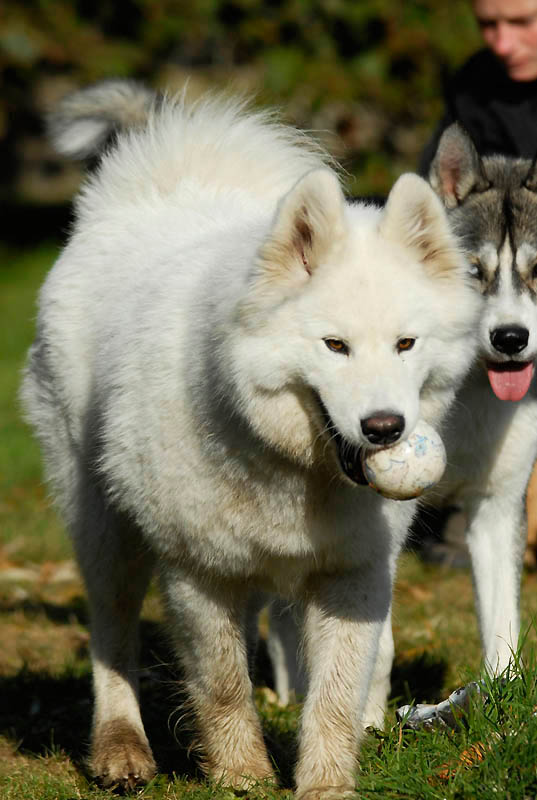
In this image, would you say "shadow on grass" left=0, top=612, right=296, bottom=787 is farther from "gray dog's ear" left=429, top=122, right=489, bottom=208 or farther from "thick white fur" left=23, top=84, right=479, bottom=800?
"gray dog's ear" left=429, top=122, right=489, bottom=208

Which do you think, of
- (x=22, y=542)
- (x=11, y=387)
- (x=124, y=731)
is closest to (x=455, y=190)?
(x=124, y=731)

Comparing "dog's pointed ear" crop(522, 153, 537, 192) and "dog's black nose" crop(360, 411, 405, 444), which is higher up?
"dog's pointed ear" crop(522, 153, 537, 192)

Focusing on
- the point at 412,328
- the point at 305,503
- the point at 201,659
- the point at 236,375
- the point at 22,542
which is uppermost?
the point at 412,328

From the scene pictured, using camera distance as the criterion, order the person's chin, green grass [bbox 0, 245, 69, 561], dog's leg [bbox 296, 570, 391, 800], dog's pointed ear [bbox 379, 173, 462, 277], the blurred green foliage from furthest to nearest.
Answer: the blurred green foliage
green grass [bbox 0, 245, 69, 561]
the person's chin
dog's leg [bbox 296, 570, 391, 800]
dog's pointed ear [bbox 379, 173, 462, 277]

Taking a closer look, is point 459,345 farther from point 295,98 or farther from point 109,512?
point 295,98

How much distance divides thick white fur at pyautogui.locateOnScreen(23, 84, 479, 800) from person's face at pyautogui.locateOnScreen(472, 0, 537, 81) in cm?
129

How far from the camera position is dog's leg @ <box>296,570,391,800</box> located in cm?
312

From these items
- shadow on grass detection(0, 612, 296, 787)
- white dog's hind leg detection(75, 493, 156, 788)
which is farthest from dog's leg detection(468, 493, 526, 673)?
white dog's hind leg detection(75, 493, 156, 788)

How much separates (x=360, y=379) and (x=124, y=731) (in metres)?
1.73

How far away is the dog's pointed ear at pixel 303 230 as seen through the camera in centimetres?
281

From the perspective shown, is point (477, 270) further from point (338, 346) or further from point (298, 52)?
point (298, 52)

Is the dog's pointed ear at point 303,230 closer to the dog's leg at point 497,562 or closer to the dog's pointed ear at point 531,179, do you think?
the dog's pointed ear at point 531,179

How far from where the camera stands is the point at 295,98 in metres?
9.81

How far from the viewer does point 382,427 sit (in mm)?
2611
